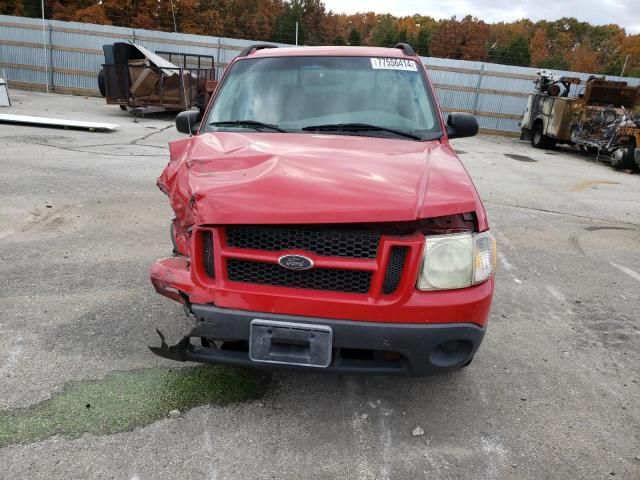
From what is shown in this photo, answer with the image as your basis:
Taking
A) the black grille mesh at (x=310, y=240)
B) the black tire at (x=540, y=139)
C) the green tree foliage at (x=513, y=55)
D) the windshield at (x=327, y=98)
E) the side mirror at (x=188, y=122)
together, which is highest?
the green tree foliage at (x=513, y=55)

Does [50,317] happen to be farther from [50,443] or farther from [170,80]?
[170,80]

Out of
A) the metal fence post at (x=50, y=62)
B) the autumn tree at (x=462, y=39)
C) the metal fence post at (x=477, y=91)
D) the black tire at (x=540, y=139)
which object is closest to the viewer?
the black tire at (x=540, y=139)

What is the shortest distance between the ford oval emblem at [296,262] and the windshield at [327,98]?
1.33 m

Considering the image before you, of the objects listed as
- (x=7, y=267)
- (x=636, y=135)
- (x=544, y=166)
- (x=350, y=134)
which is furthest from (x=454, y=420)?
(x=636, y=135)

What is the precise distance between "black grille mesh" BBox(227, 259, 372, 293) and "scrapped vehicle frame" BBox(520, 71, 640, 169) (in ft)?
42.5

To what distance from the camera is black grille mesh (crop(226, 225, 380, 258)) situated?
2281 mm

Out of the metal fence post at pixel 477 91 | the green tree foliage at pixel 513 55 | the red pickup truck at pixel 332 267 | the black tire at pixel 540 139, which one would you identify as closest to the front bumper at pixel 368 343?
the red pickup truck at pixel 332 267

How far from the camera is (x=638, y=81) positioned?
20375mm

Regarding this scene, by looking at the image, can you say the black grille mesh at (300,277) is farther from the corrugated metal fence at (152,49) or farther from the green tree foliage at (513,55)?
the green tree foliage at (513,55)

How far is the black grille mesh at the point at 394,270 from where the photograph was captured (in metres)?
2.28

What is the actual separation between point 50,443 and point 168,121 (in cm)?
1475

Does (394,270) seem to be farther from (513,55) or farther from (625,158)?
(513,55)

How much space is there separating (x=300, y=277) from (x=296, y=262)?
88mm

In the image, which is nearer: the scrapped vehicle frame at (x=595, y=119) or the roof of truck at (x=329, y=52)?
the roof of truck at (x=329, y=52)
